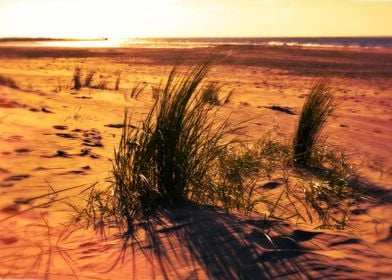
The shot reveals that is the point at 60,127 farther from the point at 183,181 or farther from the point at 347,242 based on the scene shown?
the point at 347,242

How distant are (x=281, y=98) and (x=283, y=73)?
570 cm

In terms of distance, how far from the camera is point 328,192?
11.1ft

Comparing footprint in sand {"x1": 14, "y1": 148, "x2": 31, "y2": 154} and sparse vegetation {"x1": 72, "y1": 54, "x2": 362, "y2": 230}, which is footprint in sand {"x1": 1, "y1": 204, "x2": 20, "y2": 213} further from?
footprint in sand {"x1": 14, "y1": 148, "x2": 31, "y2": 154}

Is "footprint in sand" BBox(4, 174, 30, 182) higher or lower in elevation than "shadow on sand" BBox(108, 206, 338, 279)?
lower

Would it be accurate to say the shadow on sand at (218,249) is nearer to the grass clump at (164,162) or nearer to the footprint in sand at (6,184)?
the grass clump at (164,162)

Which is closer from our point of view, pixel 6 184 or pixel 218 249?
pixel 218 249

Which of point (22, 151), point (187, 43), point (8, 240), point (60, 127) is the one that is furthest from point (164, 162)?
point (187, 43)

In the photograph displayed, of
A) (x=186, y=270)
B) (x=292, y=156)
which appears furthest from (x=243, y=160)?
(x=186, y=270)

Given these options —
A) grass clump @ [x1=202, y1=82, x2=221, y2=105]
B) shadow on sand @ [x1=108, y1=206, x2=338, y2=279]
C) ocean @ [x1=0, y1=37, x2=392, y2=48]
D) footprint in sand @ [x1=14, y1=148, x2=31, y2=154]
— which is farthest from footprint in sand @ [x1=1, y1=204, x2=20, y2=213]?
ocean @ [x1=0, y1=37, x2=392, y2=48]

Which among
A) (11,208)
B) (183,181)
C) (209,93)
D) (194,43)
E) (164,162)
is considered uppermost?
(209,93)

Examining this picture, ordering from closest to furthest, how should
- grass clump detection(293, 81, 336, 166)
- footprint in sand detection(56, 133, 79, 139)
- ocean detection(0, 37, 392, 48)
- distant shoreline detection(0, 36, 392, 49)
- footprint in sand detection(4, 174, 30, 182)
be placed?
footprint in sand detection(4, 174, 30, 182), grass clump detection(293, 81, 336, 166), footprint in sand detection(56, 133, 79, 139), distant shoreline detection(0, 36, 392, 49), ocean detection(0, 37, 392, 48)

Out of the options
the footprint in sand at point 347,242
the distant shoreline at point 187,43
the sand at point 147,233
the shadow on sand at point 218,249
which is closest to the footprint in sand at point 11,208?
the sand at point 147,233

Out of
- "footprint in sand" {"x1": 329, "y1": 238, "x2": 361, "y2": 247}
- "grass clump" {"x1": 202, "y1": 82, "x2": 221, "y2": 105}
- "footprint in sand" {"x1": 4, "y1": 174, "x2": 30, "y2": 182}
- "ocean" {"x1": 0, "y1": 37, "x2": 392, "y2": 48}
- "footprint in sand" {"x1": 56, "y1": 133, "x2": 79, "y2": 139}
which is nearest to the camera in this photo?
"footprint in sand" {"x1": 329, "y1": 238, "x2": 361, "y2": 247}

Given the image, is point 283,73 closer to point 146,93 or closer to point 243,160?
point 146,93
